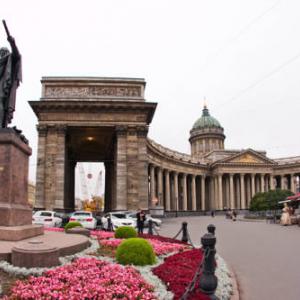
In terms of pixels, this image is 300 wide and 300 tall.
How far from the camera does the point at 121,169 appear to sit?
131 ft

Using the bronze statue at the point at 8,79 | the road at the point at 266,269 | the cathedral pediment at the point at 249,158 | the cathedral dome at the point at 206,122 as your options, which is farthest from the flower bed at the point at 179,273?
the cathedral dome at the point at 206,122

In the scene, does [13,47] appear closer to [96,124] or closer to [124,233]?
[124,233]

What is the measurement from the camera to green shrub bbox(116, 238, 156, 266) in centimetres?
981

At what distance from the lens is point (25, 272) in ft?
24.9

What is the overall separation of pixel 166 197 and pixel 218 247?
60.9m

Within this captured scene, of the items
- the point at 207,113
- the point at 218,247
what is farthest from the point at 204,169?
the point at 218,247

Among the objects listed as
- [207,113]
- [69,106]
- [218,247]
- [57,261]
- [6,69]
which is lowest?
[218,247]

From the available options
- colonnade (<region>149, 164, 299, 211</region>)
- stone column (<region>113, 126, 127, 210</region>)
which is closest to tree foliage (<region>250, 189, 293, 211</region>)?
colonnade (<region>149, 164, 299, 211</region>)

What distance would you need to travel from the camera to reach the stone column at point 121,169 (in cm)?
3903

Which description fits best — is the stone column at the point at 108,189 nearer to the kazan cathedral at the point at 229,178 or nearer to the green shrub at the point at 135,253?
the kazan cathedral at the point at 229,178

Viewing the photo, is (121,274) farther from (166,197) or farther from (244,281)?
(166,197)

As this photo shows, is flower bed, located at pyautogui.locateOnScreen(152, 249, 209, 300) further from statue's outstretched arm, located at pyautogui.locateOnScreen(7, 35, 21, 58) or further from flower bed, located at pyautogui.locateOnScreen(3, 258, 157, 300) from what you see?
statue's outstretched arm, located at pyautogui.locateOnScreen(7, 35, 21, 58)

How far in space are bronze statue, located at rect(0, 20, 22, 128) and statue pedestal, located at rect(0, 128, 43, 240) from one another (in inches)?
41.6

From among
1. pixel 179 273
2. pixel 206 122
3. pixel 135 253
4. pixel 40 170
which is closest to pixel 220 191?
pixel 206 122
